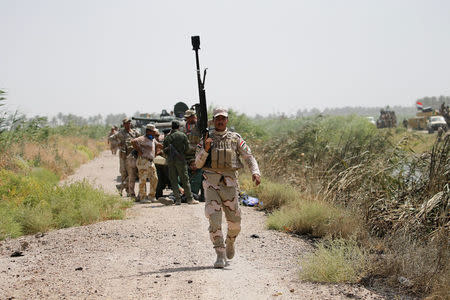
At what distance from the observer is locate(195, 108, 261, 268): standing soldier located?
6559 mm

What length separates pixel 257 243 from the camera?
27.6ft

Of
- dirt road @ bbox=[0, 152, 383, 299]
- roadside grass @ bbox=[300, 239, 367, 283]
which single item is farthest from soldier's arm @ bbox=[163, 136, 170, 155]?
roadside grass @ bbox=[300, 239, 367, 283]

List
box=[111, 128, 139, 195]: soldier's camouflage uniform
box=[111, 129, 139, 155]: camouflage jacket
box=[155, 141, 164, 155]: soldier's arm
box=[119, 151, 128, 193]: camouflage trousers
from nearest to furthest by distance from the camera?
box=[111, 128, 139, 195]: soldier's camouflage uniform < box=[155, 141, 164, 155]: soldier's arm < box=[111, 129, 139, 155]: camouflage jacket < box=[119, 151, 128, 193]: camouflage trousers

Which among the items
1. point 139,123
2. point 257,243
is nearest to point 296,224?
point 257,243

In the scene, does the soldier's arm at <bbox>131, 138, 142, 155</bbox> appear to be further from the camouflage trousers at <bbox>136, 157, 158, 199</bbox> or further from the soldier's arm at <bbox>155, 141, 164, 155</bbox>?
the soldier's arm at <bbox>155, 141, 164, 155</bbox>

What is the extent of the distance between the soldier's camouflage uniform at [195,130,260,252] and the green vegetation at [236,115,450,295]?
1054 mm

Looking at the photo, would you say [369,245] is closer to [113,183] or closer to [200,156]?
[200,156]

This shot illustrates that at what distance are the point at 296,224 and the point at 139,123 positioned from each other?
525 inches

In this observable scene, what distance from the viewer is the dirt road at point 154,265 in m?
5.73

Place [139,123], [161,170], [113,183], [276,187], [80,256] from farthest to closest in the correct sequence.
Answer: [139,123] → [113,183] → [161,170] → [276,187] → [80,256]

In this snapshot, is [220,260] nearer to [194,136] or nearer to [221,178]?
[221,178]

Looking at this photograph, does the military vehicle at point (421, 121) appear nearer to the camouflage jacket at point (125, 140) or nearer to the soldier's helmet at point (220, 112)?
the camouflage jacket at point (125, 140)

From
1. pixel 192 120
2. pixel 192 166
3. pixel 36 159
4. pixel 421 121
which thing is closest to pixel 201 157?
pixel 192 120

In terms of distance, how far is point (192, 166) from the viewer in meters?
12.8
